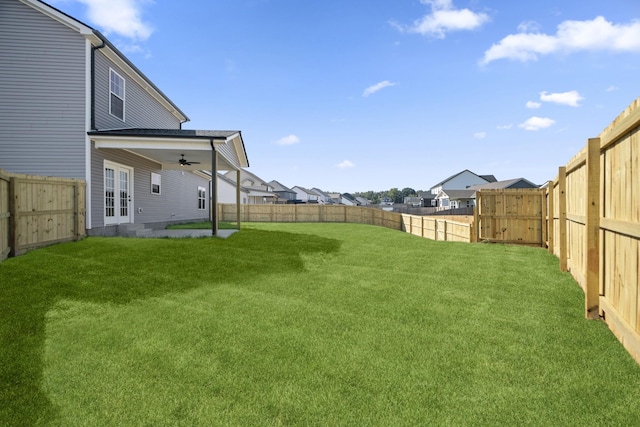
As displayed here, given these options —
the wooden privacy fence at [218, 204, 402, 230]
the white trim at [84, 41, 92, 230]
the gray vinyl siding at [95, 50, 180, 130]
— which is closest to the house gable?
the wooden privacy fence at [218, 204, 402, 230]

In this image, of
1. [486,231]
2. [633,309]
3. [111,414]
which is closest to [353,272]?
[633,309]

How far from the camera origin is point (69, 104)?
34.6 feet

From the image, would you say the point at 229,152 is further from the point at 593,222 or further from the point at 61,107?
the point at 593,222

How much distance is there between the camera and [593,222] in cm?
401

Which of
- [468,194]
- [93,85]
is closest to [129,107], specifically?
[93,85]

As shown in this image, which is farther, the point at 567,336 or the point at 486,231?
the point at 486,231

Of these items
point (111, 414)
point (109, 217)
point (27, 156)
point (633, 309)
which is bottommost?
point (111, 414)

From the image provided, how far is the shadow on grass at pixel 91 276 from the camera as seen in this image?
2929 mm

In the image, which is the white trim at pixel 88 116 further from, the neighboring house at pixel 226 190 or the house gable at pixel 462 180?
the house gable at pixel 462 180

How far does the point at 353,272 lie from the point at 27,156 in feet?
36.7

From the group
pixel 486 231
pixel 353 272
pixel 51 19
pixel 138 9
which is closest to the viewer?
pixel 353 272

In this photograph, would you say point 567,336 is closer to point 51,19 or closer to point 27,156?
point 27,156

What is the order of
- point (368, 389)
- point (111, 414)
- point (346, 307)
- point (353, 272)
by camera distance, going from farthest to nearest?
point (353, 272) < point (346, 307) < point (368, 389) < point (111, 414)

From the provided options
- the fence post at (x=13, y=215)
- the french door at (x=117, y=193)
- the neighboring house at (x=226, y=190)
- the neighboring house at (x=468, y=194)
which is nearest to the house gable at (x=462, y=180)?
the neighboring house at (x=468, y=194)
